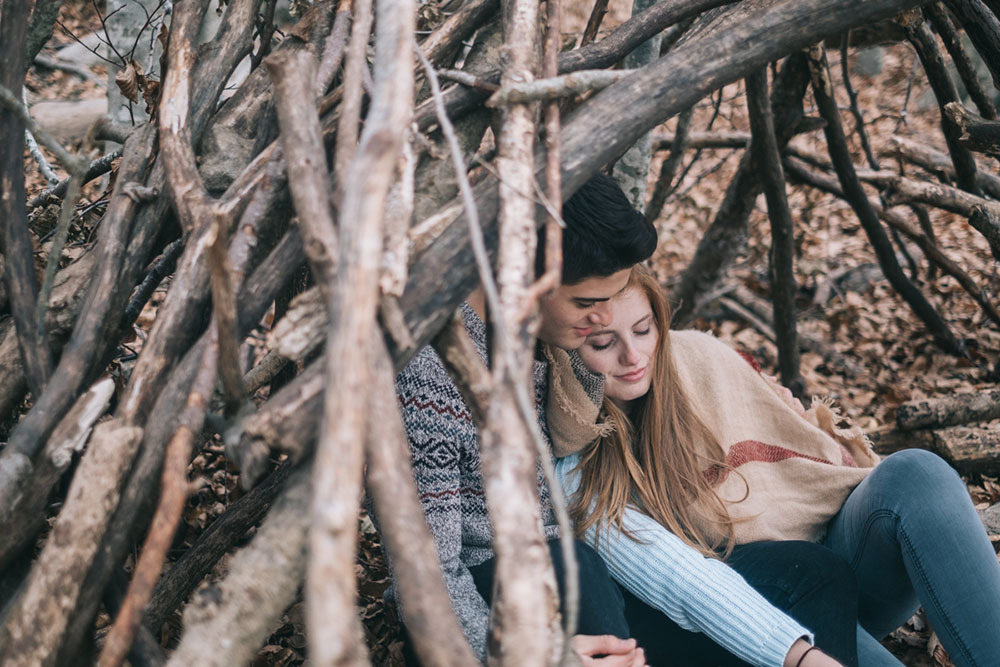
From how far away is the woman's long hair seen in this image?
7.55ft

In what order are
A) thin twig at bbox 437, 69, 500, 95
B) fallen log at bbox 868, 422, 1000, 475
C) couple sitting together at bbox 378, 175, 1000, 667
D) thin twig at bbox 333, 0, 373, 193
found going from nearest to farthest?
thin twig at bbox 333, 0, 373, 193 → thin twig at bbox 437, 69, 500, 95 → couple sitting together at bbox 378, 175, 1000, 667 → fallen log at bbox 868, 422, 1000, 475

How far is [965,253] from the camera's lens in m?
5.15

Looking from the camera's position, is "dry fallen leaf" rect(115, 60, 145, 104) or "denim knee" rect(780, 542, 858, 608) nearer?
"dry fallen leaf" rect(115, 60, 145, 104)

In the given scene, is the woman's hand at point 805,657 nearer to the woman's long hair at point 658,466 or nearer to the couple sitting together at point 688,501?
the couple sitting together at point 688,501

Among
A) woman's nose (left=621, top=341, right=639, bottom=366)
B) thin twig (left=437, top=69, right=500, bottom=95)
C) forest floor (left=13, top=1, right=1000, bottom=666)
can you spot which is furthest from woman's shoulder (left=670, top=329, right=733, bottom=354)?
thin twig (left=437, top=69, right=500, bottom=95)

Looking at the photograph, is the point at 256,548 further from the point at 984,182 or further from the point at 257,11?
the point at 984,182

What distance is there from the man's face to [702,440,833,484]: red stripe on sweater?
690 millimetres

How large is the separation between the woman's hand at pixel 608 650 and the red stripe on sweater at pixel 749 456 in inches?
30.1

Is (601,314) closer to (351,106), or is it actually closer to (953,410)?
(351,106)

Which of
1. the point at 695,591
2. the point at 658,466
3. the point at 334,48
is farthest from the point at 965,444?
the point at 334,48

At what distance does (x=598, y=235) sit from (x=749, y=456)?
103 centimetres

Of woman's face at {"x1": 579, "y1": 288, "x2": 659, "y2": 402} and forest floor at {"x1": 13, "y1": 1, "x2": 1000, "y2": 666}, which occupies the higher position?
woman's face at {"x1": 579, "y1": 288, "x2": 659, "y2": 402}

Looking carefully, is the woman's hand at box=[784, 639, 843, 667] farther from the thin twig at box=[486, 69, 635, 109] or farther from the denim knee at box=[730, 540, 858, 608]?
the thin twig at box=[486, 69, 635, 109]

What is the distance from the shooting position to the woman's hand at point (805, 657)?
199 cm
